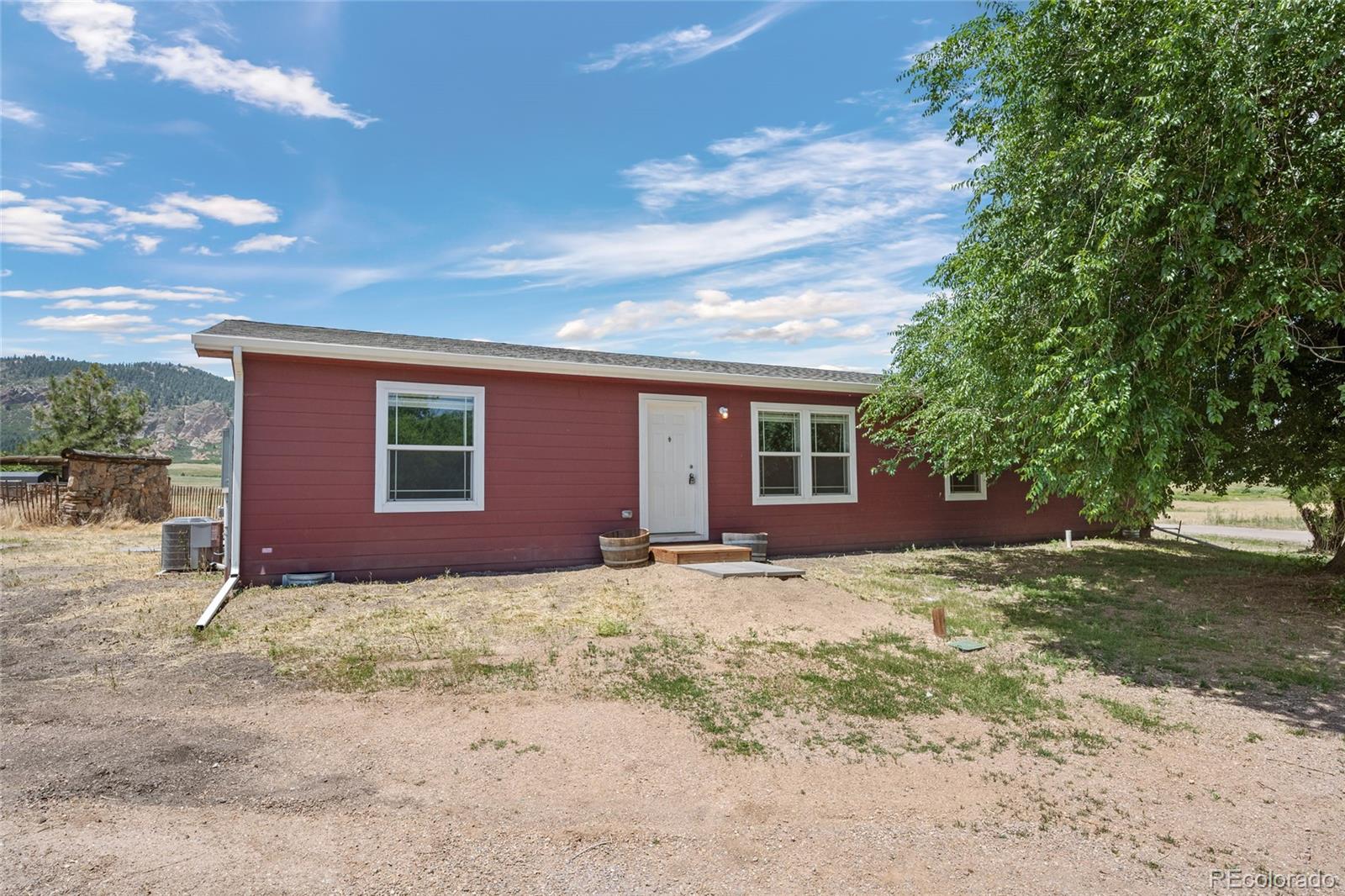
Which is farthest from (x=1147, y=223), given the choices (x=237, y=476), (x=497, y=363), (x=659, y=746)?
(x=237, y=476)

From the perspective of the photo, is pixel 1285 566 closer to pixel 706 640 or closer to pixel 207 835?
pixel 706 640

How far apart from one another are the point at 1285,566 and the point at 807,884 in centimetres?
1106

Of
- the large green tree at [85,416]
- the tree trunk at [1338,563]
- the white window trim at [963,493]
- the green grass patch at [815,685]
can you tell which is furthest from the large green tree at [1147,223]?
the large green tree at [85,416]

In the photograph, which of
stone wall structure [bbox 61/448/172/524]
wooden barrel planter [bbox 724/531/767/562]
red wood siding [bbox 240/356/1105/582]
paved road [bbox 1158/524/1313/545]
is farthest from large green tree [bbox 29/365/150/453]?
paved road [bbox 1158/524/1313/545]

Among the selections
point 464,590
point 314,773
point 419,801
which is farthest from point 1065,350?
point 464,590

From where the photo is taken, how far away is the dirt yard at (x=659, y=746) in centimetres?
264

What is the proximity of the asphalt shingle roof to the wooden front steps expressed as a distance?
2.51 metres

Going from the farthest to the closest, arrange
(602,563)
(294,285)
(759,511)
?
(294,285) < (759,511) < (602,563)

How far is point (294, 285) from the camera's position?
95.5 ft

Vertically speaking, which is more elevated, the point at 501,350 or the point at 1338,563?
the point at 501,350

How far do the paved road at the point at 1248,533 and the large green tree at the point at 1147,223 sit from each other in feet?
37.0

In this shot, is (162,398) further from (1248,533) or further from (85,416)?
(1248,533)

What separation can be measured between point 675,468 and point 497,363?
3011mm

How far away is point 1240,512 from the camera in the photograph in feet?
81.0
